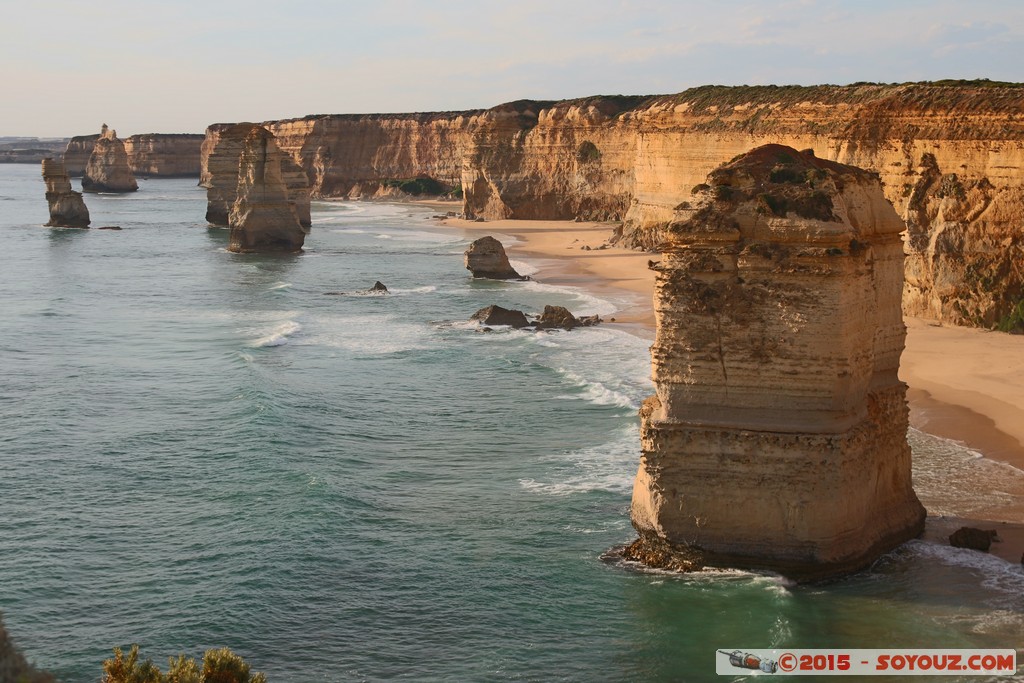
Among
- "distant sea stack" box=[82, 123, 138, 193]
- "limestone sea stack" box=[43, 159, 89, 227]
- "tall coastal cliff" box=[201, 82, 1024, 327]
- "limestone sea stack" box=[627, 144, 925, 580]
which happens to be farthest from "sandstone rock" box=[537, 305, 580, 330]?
"distant sea stack" box=[82, 123, 138, 193]

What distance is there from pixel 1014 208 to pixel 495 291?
2199 cm

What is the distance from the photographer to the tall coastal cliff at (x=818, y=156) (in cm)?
3381

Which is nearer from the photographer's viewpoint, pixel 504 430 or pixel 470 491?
pixel 470 491

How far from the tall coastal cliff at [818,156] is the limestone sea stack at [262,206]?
64.2 ft

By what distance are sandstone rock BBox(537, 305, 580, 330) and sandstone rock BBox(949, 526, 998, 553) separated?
21.6 m

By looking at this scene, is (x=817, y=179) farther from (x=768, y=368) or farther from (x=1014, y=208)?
(x=1014, y=208)

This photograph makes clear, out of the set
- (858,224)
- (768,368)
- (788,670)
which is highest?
(858,224)

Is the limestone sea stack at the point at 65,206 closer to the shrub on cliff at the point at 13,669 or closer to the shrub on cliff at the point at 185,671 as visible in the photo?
the shrub on cliff at the point at 185,671

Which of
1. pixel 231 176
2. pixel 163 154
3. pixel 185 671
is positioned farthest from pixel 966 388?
pixel 163 154

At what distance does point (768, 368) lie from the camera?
15945 mm

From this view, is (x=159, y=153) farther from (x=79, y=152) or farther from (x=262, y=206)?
(x=262, y=206)

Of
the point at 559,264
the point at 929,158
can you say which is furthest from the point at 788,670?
the point at 559,264

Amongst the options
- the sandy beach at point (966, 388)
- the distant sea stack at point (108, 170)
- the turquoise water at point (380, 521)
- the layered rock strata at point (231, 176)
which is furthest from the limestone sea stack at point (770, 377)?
the distant sea stack at point (108, 170)

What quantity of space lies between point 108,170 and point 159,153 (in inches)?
2062
